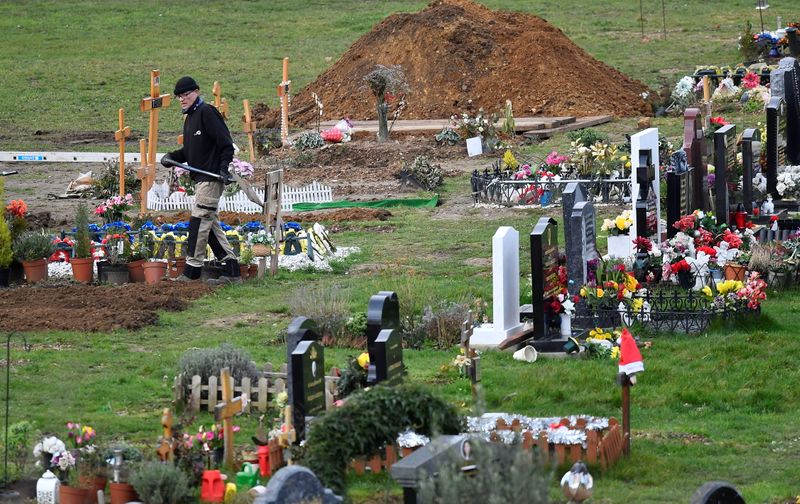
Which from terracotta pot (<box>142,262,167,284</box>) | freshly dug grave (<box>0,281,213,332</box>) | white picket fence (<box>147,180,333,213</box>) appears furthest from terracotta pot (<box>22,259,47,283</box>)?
white picket fence (<box>147,180,333,213</box>)

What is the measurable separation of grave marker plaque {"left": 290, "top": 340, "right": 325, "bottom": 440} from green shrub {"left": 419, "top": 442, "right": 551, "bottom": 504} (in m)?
3.31

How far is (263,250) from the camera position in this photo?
18.7 meters

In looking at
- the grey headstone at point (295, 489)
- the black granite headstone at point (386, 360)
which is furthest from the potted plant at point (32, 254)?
the grey headstone at point (295, 489)

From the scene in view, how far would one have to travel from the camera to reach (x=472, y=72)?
1399 inches

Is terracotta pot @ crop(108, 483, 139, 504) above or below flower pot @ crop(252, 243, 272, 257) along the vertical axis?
below

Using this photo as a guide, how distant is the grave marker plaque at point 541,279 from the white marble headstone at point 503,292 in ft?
0.70

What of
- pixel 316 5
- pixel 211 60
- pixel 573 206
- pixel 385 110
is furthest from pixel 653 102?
pixel 316 5

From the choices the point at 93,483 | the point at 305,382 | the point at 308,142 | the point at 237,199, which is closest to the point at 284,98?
the point at 308,142

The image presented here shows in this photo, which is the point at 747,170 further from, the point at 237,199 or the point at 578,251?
the point at 237,199

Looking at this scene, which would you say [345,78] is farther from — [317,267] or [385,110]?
[317,267]

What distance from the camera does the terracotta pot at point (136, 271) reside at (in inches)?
706

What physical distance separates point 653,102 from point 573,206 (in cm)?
1897

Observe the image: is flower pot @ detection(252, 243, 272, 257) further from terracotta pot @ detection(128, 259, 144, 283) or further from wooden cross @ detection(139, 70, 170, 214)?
wooden cross @ detection(139, 70, 170, 214)

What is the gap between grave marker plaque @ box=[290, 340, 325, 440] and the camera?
424 inches
